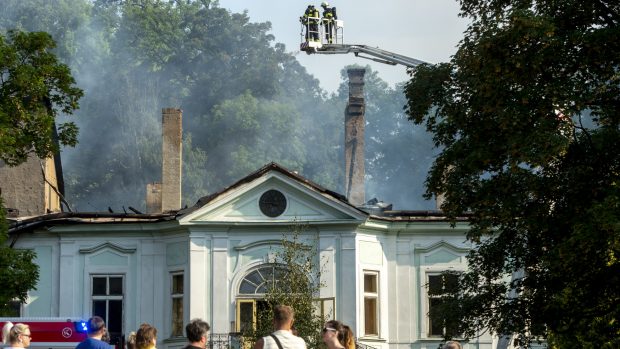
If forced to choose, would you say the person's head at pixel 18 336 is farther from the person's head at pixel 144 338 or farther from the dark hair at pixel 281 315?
the dark hair at pixel 281 315

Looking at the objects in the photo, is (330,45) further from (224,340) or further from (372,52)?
(224,340)

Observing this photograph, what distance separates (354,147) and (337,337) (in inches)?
1551

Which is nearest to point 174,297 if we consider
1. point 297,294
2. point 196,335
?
point 297,294

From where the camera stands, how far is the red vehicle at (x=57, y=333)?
30250 millimetres

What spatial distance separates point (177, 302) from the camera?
42.8m

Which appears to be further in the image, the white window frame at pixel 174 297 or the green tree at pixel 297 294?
the white window frame at pixel 174 297

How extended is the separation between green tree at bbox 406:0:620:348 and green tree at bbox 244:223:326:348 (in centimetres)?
637

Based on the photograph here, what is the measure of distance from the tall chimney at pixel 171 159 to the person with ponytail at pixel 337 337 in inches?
1231

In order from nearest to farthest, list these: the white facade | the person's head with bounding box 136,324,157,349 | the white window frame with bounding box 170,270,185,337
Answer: the person's head with bounding box 136,324,157,349 → the white facade → the white window frame with bounding box 170,270,185,337

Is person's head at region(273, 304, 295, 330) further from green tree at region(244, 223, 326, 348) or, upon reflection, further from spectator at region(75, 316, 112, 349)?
green tree at region(244, 223, 326, 348)

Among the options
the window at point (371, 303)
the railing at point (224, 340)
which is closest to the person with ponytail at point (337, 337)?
the railing at point (224, 340)

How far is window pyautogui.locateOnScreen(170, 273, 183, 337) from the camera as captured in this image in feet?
140

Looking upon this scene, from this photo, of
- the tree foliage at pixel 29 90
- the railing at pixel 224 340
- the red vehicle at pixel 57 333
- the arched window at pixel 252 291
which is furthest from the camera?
the arched window at pixel 252 291

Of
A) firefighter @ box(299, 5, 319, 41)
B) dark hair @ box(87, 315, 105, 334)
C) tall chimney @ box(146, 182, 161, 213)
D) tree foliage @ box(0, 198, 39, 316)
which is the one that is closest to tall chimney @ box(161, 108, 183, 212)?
tall chimney @ box(146, 182, 161, 213)
